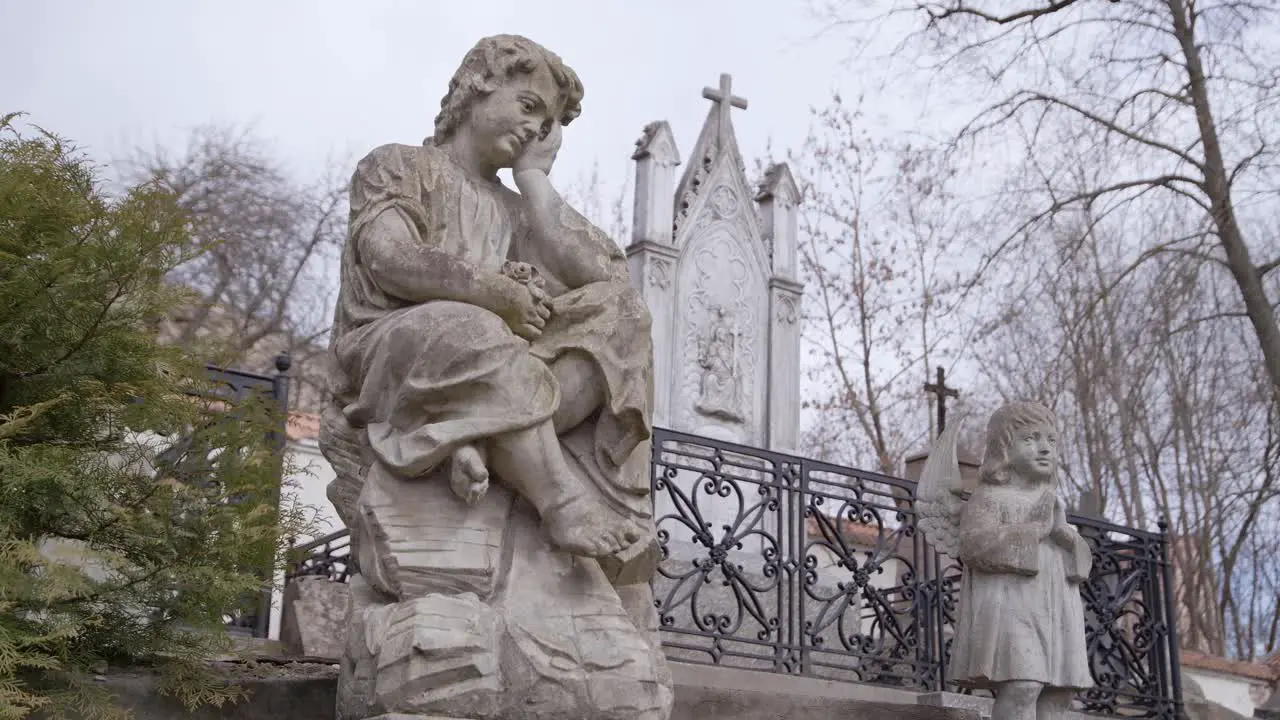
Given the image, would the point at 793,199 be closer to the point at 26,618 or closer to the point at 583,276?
the point at 583,276

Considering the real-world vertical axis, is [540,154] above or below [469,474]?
above

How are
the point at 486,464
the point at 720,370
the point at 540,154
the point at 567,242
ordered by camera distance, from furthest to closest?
the point at 720,370 → the point at 540,154 → the point at 567,242 → the point at 486,464

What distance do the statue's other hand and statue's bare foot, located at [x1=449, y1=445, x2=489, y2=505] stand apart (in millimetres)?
Result: 397

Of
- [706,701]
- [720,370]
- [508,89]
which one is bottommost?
[706,701]

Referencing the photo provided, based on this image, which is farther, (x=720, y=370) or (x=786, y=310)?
(x=786, y=310)

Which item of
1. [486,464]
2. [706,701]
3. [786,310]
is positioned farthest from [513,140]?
[786,310]

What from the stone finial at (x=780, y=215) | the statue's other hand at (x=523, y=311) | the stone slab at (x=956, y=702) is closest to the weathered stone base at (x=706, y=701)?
the stone slab at (x=956, y=702)

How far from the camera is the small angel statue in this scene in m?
5.79

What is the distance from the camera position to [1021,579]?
5.86 m

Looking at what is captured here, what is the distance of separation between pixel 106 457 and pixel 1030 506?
3.89 meters

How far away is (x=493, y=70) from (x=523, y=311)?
3.05ft

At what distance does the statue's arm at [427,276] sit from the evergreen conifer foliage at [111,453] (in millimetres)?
866

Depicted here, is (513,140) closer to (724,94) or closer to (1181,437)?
(724,94)

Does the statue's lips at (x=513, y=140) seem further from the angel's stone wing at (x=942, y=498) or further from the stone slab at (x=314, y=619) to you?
the stone slab at (x=314, y=619)
